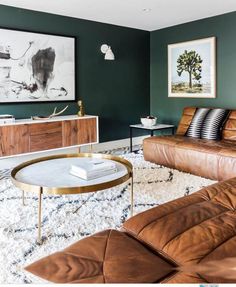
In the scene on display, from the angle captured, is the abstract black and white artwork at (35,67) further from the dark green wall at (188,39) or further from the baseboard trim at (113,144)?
the dark green wall at (188,39)

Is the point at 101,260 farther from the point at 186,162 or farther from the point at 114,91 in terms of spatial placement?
the point at 114,91

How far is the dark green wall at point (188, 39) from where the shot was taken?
14.5ft

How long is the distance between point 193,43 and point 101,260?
175 inches

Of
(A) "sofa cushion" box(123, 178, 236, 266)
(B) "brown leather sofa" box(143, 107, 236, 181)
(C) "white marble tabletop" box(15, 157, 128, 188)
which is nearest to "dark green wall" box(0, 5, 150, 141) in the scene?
(B) "brown leather sofa" box(143, 107, 236, 181)

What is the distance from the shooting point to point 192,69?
16.0ft

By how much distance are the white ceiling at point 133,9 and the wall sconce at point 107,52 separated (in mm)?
402

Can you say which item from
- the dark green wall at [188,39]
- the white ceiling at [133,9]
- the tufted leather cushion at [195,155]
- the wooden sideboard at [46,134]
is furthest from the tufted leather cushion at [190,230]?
the dark green wall at [188,39]

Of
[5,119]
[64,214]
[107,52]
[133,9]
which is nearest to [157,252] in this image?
[64,214]

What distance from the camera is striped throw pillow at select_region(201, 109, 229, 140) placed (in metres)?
3.78

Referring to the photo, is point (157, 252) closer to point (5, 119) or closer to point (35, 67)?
point (5, 119)

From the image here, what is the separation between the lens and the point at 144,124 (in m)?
4.82

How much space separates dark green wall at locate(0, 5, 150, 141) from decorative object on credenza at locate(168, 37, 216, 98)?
0.58 metres

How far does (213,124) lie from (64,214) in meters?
2.36

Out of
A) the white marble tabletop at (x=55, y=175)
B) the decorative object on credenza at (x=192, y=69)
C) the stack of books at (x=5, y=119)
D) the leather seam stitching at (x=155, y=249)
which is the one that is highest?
the decorative object on credenza at (x=192, y=69)
